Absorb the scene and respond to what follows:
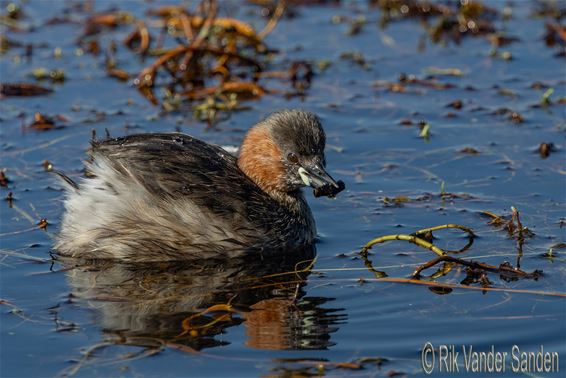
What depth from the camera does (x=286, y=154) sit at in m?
7.55

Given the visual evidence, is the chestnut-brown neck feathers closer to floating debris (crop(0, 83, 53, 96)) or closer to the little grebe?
the little grebe

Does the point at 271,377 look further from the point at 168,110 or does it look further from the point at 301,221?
the point at 168,110

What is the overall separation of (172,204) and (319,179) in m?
1.07

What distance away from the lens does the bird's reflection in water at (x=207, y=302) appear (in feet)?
19.6

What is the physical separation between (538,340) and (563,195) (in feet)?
8.11

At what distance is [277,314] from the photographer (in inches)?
249

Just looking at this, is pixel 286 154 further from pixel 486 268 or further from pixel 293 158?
pixel 486 268

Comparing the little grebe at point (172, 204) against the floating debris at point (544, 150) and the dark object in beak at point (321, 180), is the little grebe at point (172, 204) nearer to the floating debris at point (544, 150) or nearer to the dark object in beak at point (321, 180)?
the dark object in beak at point (321, 180)

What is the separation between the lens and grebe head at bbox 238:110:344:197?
24.5 feet

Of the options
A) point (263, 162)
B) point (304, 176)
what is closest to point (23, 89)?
point (263, 162)

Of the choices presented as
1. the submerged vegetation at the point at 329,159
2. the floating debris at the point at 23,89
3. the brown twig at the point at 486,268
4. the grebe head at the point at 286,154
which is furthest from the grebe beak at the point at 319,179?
the floating debris at the point at 23,89

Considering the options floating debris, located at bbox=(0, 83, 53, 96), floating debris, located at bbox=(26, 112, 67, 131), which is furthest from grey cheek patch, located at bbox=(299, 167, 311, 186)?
floating debris, located at bbox=(0, 83, 53, 96)

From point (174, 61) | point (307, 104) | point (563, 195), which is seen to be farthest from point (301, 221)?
point (174, 61)

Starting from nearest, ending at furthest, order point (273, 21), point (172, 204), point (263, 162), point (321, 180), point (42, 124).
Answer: point (172, 204)
point (321, 180)
point (263, 162)
point (42, 124)
point (273, 21)
